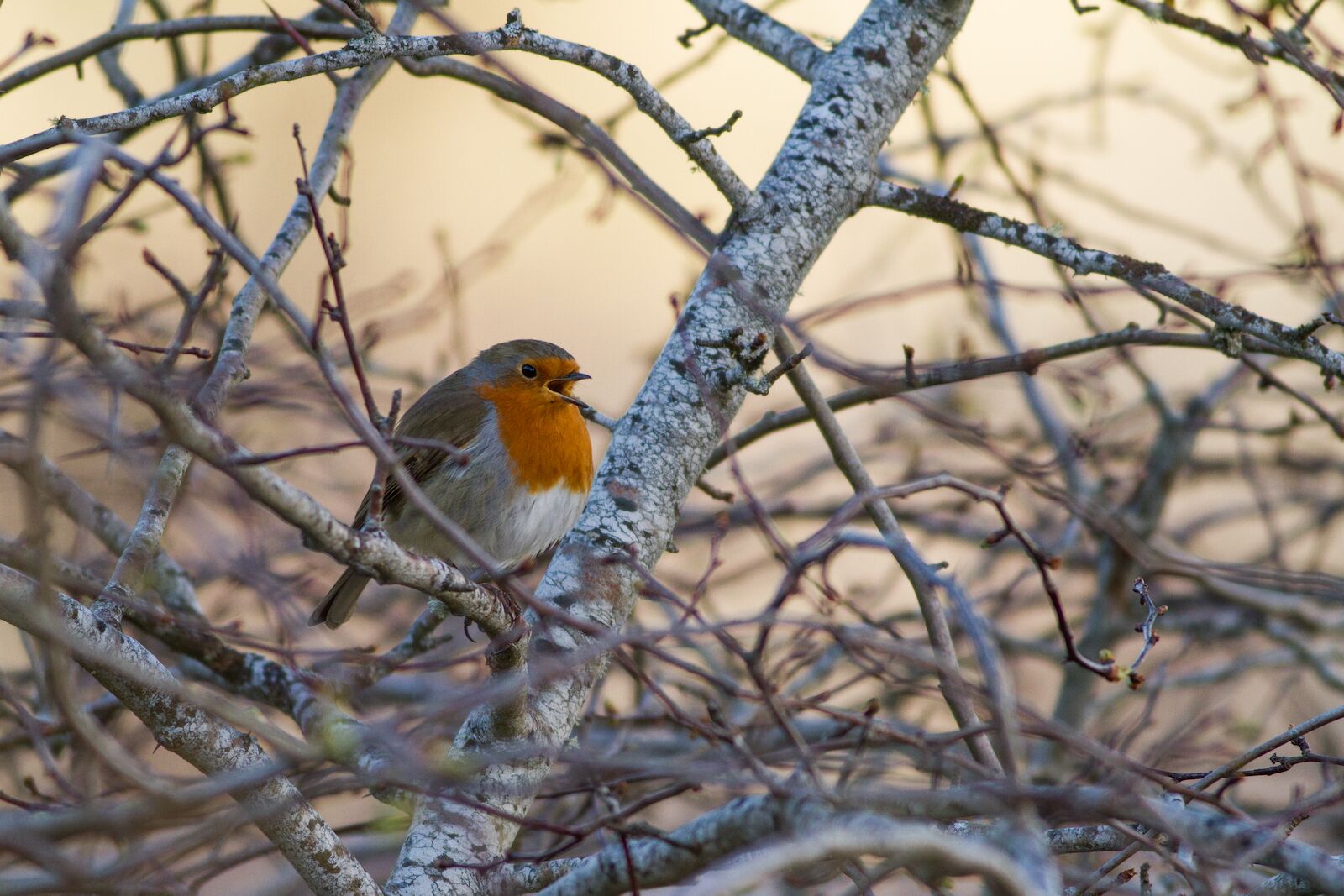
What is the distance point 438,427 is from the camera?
4.98 metres

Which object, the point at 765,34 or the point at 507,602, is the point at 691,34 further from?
the point at 507,602

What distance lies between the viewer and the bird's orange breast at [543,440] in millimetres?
4691

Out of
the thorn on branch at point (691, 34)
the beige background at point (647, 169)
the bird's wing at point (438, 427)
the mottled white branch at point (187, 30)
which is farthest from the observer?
the beige background at point (647, 169)

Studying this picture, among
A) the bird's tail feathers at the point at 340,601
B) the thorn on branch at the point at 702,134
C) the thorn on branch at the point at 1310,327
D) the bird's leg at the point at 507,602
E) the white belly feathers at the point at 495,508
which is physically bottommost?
the bird's leg at the point at 507,602

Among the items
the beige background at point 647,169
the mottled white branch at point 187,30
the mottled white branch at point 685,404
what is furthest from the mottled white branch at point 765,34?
the beige background at point 647,169

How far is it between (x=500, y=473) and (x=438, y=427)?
44cm

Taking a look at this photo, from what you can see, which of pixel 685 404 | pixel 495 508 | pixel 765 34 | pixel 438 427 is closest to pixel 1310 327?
pixel 685 404

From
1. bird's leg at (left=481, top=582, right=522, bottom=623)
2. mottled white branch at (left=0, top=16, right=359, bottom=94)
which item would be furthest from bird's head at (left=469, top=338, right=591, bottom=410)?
bird's leg at (left=481, top=582, right=522, bottom=623)

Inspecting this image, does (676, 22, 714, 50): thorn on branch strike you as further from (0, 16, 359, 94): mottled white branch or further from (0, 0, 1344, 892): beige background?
(0, 0, 1344, 892): beige background

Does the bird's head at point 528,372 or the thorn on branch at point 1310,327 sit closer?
the thorn on branch at point 1310,327

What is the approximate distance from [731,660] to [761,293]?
2.24 m

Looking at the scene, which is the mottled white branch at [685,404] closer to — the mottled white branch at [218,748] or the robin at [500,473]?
the mottled white branch at [218,748]

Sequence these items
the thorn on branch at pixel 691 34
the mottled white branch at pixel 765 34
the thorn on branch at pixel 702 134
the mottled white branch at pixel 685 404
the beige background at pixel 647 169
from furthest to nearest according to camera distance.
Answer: the beige background at pixel 647 169 → the thorn on branch at pixel 691 34 → the mottled white branch at pixel 765 34 → the thorn on branch at pixel 702 134 → the mottled white branch at pixel 685 404

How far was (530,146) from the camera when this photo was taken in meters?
4.72
